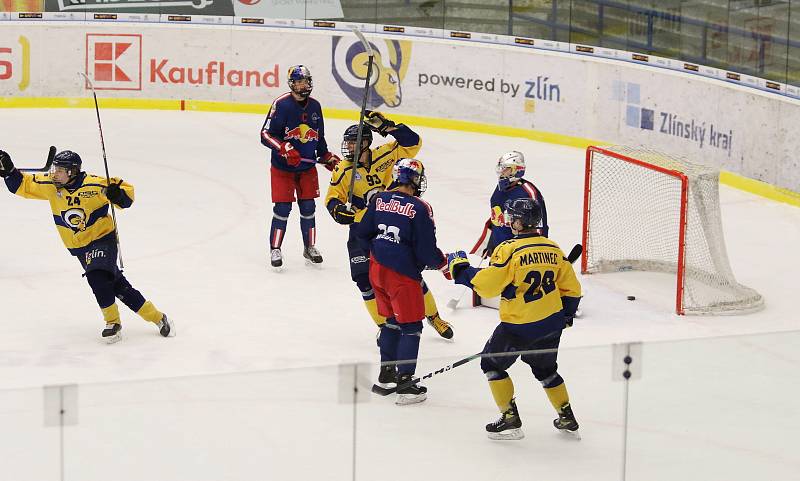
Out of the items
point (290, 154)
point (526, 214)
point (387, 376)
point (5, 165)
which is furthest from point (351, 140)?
point (387, 376)

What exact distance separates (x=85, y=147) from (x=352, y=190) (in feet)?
19.1

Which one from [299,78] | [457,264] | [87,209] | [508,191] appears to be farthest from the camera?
[299,78]

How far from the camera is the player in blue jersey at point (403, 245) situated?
730cm

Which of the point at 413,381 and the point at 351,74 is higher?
the point at 351,74

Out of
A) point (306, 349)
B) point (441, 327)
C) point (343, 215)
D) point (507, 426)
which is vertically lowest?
point (306, 349)

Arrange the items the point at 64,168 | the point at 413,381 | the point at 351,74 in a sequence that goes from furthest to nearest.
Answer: the point at 351,74 < the point at 64,168 < the point at 413,381

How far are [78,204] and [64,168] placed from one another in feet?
0.73

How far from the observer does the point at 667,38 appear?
545 inches

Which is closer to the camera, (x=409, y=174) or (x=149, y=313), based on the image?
(x=409, y=174)

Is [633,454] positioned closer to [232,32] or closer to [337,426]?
[337,426]

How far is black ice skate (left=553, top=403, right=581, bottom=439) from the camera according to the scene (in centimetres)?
610

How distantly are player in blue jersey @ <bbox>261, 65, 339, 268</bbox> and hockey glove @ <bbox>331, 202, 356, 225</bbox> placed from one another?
1556mm

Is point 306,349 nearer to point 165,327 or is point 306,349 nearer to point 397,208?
point 165,327

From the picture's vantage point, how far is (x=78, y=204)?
8.24 m
